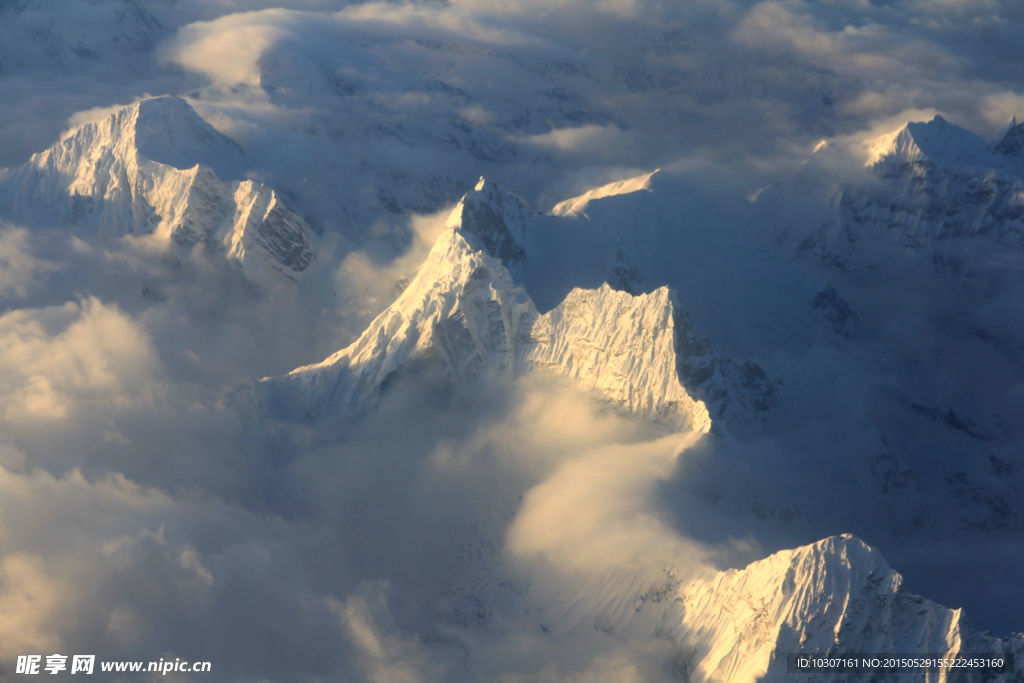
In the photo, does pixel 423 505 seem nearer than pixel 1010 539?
Yes

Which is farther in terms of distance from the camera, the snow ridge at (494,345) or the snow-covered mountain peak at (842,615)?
the snow ridge at (494,345)

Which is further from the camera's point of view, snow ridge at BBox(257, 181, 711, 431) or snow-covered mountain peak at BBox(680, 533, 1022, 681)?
snow ridge at BBox(257, 181, 711, 431)

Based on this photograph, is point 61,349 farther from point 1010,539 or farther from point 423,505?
point 1010,539

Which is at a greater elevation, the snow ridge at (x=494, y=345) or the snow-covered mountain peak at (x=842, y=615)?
the snow-covered mountain peak at (x=842, y=615)

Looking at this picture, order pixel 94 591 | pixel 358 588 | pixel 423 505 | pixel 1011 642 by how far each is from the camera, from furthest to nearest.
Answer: pixel 423 505, pixel 358 588, pixel 94 591, pixel 1011 642

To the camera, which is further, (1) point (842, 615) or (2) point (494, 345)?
(2) point (494, 345)

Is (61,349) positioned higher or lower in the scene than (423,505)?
lower

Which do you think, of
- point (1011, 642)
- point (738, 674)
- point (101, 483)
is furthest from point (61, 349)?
point (1011, 642)

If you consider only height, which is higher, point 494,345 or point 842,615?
point 842,615

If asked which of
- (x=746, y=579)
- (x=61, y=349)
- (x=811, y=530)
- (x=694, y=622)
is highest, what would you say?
(x=746, y=579)

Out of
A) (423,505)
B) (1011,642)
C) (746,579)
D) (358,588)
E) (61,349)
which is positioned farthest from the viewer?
(61,349)

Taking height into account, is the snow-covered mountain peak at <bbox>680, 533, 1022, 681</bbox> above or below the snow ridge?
above
